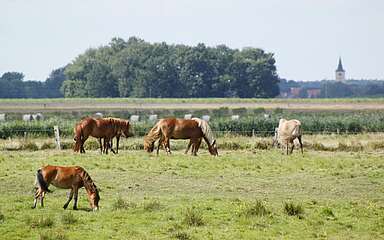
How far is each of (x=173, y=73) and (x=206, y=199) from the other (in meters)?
96.0

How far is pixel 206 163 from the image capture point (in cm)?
2525

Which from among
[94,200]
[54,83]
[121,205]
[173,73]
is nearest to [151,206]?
[121,205]

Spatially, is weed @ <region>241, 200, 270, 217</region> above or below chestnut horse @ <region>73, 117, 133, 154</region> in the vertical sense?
below

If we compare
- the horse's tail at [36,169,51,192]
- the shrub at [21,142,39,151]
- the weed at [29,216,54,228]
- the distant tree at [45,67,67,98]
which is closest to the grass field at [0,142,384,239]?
the weed at [29,216,54,228]

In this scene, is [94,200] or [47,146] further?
[47,146]

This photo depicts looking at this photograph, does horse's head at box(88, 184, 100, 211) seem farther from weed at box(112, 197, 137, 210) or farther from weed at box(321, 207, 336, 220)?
weed at box(321, 207, 336, 220)

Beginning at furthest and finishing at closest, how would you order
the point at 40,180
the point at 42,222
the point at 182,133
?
the point at 182,133
the point at 40,180
the point at 42,222

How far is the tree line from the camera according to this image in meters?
111

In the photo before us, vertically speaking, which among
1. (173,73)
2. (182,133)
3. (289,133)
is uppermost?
(173,73)

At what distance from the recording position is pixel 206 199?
17.8 m

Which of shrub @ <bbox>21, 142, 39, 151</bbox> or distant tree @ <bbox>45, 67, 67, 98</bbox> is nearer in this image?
shrub @ <bbox>21, 142, 39, 151</bbox>

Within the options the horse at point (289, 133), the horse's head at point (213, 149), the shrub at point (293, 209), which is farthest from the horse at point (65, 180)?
the horse at point (289, 133)

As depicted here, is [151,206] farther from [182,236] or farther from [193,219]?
[182,236]

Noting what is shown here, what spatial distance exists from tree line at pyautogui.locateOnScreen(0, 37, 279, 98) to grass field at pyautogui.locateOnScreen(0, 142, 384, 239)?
273 feet
